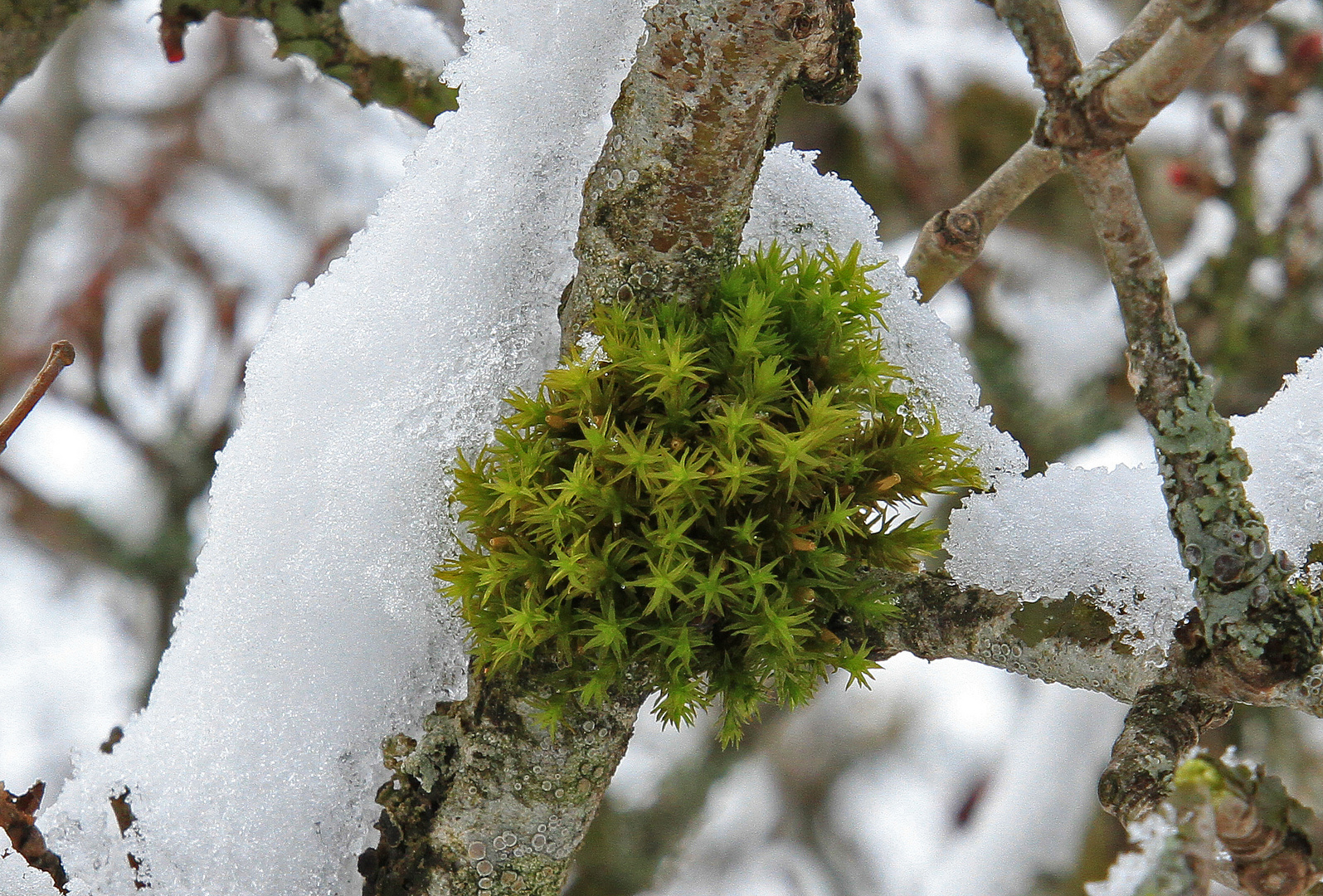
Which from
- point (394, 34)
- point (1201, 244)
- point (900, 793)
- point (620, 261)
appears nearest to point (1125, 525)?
point (620, 261)

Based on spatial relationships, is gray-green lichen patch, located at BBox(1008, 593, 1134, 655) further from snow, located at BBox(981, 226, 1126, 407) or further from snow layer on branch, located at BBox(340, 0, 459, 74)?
snow, located at BBox(981, 226, 1126, 407)

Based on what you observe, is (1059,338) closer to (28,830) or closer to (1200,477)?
(1200,477)

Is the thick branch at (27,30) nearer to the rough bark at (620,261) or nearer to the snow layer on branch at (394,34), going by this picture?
the snow layer on branch at (394,34)

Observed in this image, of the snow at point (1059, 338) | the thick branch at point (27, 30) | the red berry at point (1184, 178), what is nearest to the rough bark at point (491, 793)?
the thick branch at point (27, 30)

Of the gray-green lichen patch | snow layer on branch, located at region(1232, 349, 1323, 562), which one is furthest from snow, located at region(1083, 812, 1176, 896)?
snow layer on branch, located at region(1232, 349, 1323, 562)

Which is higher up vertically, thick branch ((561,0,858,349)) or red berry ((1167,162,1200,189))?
red berry ((1167,162,1200,189))

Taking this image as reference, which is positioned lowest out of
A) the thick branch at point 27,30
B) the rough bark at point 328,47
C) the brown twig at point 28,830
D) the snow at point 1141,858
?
the snow at point 1141,858
